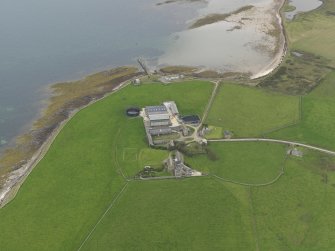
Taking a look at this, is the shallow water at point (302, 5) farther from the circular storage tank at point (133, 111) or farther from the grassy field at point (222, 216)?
the grassy field at point (222, 216)

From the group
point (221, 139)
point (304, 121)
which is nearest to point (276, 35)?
point (304, 121)

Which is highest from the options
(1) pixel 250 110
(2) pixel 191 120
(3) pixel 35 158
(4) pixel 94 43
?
(4) pixel 94 43

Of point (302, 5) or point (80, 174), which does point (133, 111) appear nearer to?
point (80, 174)

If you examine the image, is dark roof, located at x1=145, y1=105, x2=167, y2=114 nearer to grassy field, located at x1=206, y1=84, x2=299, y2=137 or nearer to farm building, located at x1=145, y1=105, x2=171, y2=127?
farm building, located at x1=145, y1=105, x2=171, y2=127

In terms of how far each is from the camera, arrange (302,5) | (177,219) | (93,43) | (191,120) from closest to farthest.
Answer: (177,219)
(191,120)
(93,43)
(302,5)

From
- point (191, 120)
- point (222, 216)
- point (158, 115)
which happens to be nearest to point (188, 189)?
point (222, 216)
